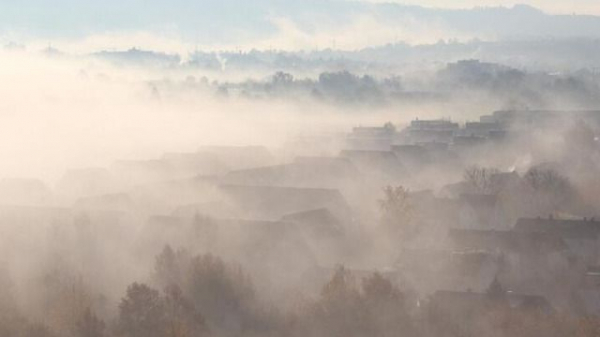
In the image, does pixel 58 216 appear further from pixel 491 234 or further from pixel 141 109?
pixel 141 109

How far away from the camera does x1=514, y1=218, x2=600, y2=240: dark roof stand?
85.5ft

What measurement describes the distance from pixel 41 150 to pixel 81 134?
420 inches

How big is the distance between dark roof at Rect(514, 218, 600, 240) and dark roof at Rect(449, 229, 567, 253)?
3.56 feet

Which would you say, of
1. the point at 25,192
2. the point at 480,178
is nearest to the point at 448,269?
the point at 25,192

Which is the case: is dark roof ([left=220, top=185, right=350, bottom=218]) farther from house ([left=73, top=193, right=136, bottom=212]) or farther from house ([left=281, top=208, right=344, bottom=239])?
house ([left=73, top=193, right=136, bottom=212])

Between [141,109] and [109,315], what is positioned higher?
[141,109]

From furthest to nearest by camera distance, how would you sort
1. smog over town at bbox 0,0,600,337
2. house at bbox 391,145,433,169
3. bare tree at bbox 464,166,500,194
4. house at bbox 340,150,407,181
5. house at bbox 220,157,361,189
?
house at bbox 391,145,433,169 → house at bbox 340,150,407,181 → house at bbox 220,157,361,189 → bare tree at bbox 464,166,500,194 → smog over town at bbox 0,0,600,337

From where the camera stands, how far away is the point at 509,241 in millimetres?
24422

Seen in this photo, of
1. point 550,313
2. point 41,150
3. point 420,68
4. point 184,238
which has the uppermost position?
point 420,68

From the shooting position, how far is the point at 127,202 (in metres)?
28.2

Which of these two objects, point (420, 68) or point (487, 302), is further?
point (420, 68)

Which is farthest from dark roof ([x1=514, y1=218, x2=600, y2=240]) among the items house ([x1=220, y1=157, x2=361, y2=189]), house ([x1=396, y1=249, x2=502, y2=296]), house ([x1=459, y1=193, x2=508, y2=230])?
house ([x1=220, y1=157, x2=361, y2=189])

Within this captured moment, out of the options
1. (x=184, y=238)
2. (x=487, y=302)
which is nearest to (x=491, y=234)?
(x=487, y=302)

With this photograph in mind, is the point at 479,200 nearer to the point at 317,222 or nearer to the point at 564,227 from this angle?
the point at 564,227
